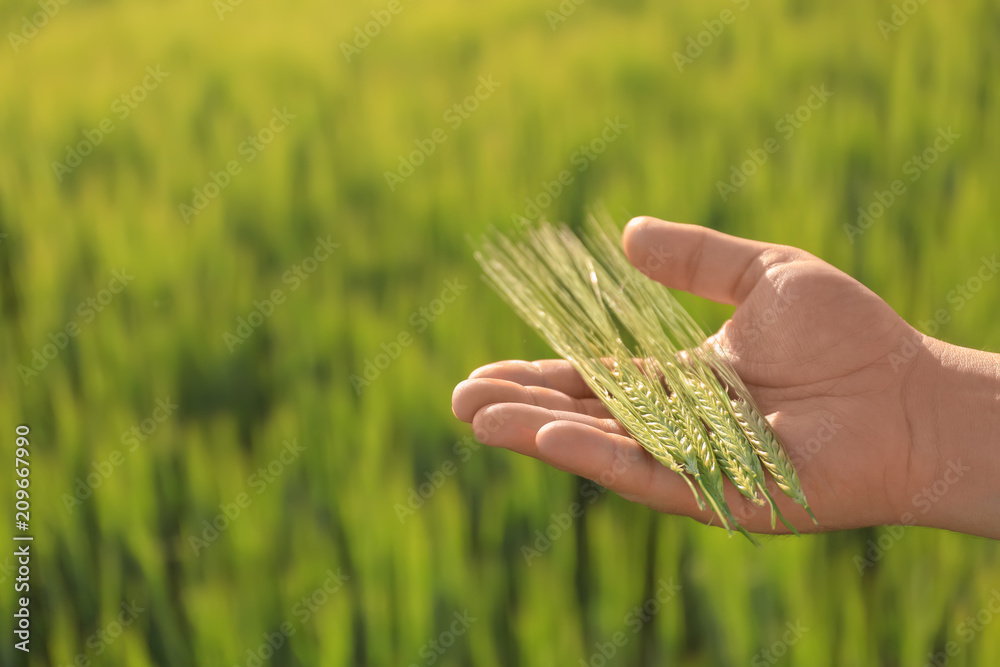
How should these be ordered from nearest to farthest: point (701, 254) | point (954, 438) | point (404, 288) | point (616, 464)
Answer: point (616, 464) < point (954, 438) < point (701, 254) < point (404, 288)

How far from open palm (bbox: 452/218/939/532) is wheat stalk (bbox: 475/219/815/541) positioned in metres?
0.04

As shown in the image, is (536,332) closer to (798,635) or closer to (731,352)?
(731,352)

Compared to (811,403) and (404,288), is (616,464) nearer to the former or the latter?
(811,403)

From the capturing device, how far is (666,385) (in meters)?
1.35

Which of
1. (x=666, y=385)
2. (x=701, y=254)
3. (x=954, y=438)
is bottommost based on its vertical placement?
(x=954, y=438)

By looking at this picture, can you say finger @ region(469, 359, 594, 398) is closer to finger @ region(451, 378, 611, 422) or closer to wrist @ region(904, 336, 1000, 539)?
finger @ region(451, 378, 611, 422)

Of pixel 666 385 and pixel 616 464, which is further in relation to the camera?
pixel 666 385

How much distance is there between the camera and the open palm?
113 cm

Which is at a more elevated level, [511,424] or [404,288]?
[404,288]

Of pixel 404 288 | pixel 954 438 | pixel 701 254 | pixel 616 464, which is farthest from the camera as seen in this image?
pixel 404 288

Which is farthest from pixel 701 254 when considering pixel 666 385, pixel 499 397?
pixel 499 397

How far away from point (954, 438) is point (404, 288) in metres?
0.88

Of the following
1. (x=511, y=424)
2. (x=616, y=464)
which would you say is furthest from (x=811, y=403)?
(x=511, y=424)

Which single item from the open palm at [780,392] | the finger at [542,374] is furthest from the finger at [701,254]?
the finger at [542,374]
